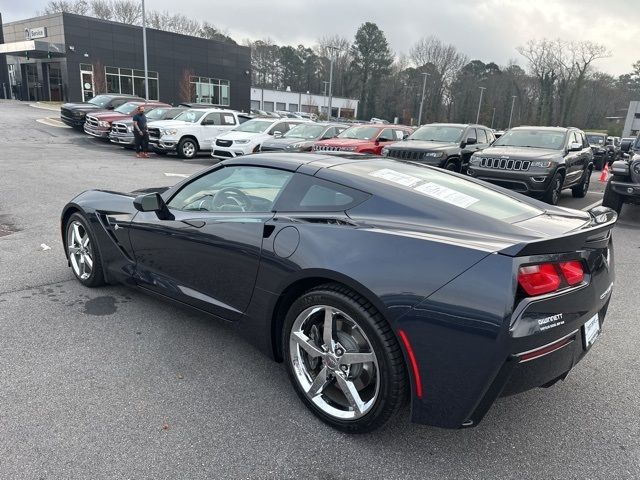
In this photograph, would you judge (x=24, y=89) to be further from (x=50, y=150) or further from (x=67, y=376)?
(x=67, y=376)

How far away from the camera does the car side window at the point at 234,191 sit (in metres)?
3.06

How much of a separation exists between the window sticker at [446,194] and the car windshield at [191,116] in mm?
15087

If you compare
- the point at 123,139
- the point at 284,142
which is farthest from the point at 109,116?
the point at 284,142

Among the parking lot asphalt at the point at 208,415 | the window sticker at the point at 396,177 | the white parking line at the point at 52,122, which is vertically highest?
the window sticker at the point at 396,177

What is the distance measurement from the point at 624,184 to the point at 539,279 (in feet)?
24.6

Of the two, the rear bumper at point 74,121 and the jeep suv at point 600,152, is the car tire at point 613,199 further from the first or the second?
the rear bumper at point 74,121

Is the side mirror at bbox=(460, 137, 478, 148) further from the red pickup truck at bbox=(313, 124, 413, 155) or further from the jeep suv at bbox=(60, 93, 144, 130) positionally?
the jeep suv at bbox=(60, 93, 144, 130)

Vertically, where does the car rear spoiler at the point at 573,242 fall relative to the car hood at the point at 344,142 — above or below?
above

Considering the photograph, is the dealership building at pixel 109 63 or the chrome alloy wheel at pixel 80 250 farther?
the dealership building at pixel 109 63

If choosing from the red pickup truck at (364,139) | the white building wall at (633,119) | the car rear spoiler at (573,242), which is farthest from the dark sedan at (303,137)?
the white building wall at (633,119)

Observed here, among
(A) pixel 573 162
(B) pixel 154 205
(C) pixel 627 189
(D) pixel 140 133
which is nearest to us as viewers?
(B) pixel 154 205

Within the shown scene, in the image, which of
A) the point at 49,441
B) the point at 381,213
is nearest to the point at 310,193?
the point at 381,213

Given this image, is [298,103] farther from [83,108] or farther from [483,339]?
[483,339]

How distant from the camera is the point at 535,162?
8.75m
